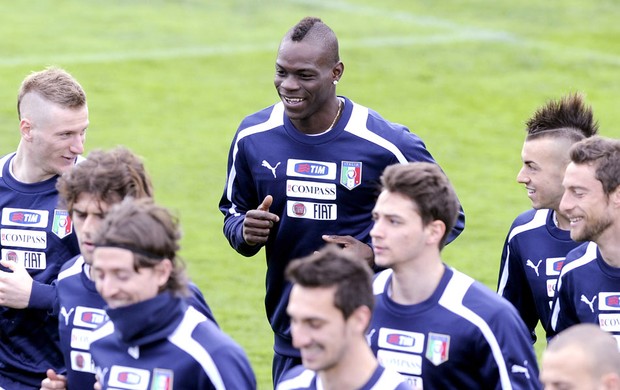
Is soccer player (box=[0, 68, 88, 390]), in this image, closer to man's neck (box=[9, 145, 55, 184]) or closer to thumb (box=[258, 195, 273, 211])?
man's neck (box=[9, 145, 55, 184])

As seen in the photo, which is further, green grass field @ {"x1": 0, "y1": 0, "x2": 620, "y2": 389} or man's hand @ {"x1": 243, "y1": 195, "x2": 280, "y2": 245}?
Result: green grass field @ {"x1": 0, "y1": 0, "x2": 620, "y2": 389}

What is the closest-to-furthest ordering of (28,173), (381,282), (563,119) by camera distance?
(381,282) < (28,173) < (563,119)

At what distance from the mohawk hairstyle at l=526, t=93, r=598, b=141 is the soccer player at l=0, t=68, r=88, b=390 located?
242 cm

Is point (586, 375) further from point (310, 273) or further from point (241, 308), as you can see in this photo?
point (241, 308)

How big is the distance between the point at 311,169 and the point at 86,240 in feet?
5.56

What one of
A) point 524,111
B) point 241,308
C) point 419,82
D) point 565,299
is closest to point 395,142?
point 565,299

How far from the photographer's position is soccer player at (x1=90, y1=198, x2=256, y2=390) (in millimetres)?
5043

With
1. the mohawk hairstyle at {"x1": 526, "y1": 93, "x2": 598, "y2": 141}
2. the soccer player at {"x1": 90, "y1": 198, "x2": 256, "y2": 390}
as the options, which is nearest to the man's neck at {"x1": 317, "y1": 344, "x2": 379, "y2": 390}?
the soccer player at {"x1": 90, "y1": 198, "x2": 256, "y2": 390}

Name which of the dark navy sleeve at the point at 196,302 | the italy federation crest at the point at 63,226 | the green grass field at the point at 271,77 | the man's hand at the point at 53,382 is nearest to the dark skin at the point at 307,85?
the italy federation crest at the point at 63,226

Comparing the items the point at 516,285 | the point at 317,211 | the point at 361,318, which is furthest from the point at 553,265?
the point at 361,318

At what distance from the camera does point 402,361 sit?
18.3 feet

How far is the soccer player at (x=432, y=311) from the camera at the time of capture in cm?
542

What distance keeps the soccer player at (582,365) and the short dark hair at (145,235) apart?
1450 millimetres

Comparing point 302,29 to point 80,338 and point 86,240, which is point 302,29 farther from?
point 80,338
